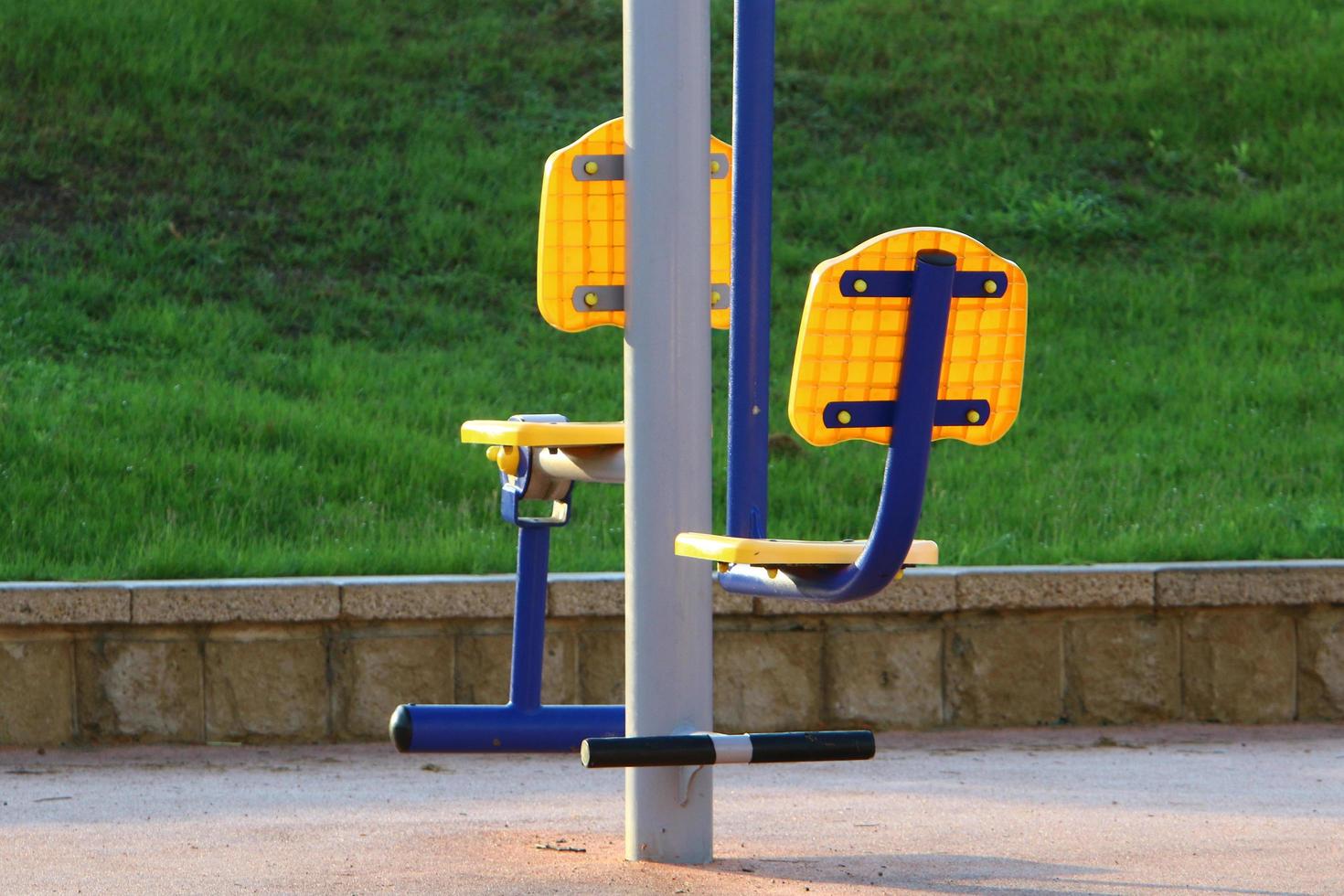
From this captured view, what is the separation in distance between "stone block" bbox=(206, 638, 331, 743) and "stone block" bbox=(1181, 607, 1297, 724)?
10.6ft

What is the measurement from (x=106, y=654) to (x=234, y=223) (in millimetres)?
5130

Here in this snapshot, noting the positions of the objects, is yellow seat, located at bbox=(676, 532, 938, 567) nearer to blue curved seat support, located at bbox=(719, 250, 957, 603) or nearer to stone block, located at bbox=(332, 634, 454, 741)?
blue curved seat support, located at bbox=(719, 250, 957, 603)

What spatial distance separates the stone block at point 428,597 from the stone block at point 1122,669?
6.98 ft

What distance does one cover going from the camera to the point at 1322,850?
4273 millimetres

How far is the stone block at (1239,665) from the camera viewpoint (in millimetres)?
6543

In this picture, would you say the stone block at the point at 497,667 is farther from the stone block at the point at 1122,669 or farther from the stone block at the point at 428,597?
the stone block at the point at 1122,669

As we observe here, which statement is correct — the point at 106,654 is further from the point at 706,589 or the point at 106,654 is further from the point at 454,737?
the point at 706,589

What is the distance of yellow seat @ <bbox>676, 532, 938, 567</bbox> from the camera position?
317 centimetres

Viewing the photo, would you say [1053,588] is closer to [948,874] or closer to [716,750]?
[948,874]

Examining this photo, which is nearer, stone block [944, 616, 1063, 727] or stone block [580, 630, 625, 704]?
stone block [580, 630, 625, 704]

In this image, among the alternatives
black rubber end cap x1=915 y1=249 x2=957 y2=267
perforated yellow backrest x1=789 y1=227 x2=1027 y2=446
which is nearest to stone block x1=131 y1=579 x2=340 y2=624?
perforated yellow backrest x1=789 y1=227 x2=1027 y2=446

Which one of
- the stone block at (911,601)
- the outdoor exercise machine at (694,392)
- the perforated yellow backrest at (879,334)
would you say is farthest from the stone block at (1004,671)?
the perforated yellow backrest at (879,334)

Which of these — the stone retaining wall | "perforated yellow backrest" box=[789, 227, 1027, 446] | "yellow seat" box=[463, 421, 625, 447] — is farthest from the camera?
the stone retaining wall

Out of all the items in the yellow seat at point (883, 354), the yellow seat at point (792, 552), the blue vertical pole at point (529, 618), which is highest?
the yellow seat at point (883, 354)
